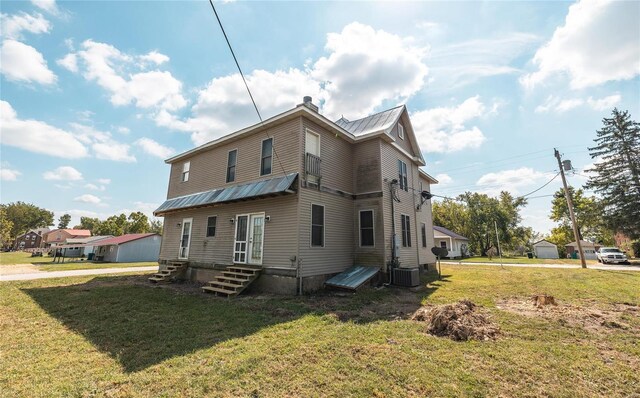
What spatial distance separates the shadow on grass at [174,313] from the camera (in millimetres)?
4879

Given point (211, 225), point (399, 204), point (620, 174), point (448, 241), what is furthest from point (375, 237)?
point (620, 174)

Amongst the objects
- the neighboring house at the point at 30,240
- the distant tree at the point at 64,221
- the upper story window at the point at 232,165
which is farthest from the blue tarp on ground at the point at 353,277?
the distant tree at the point at 64,221

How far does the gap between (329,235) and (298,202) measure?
6.93 ft

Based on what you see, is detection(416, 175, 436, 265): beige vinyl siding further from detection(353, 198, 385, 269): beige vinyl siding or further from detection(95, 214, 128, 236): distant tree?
detection(95, 214, 128, 236): distant tree

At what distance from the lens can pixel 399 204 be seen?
12875 millimetres

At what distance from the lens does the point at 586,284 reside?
35.3ft

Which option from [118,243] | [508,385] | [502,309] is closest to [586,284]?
[502,309]

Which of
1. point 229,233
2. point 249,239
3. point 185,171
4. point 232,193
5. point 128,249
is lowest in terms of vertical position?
point 128,249

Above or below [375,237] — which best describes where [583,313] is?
below

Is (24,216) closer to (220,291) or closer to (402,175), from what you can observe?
(220,291)

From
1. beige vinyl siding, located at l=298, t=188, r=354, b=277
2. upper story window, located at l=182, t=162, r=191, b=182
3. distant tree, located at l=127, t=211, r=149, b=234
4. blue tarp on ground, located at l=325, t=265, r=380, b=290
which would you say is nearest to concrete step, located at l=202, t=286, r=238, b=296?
beige vinyl siding, located at l=298, t=188, r=354, b=277

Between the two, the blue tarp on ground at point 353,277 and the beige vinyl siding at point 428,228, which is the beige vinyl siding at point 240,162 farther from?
the beige vinyl siding at point 428,228

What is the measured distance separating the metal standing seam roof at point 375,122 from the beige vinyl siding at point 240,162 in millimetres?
3842

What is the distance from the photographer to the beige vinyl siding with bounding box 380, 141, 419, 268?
11609 mm
